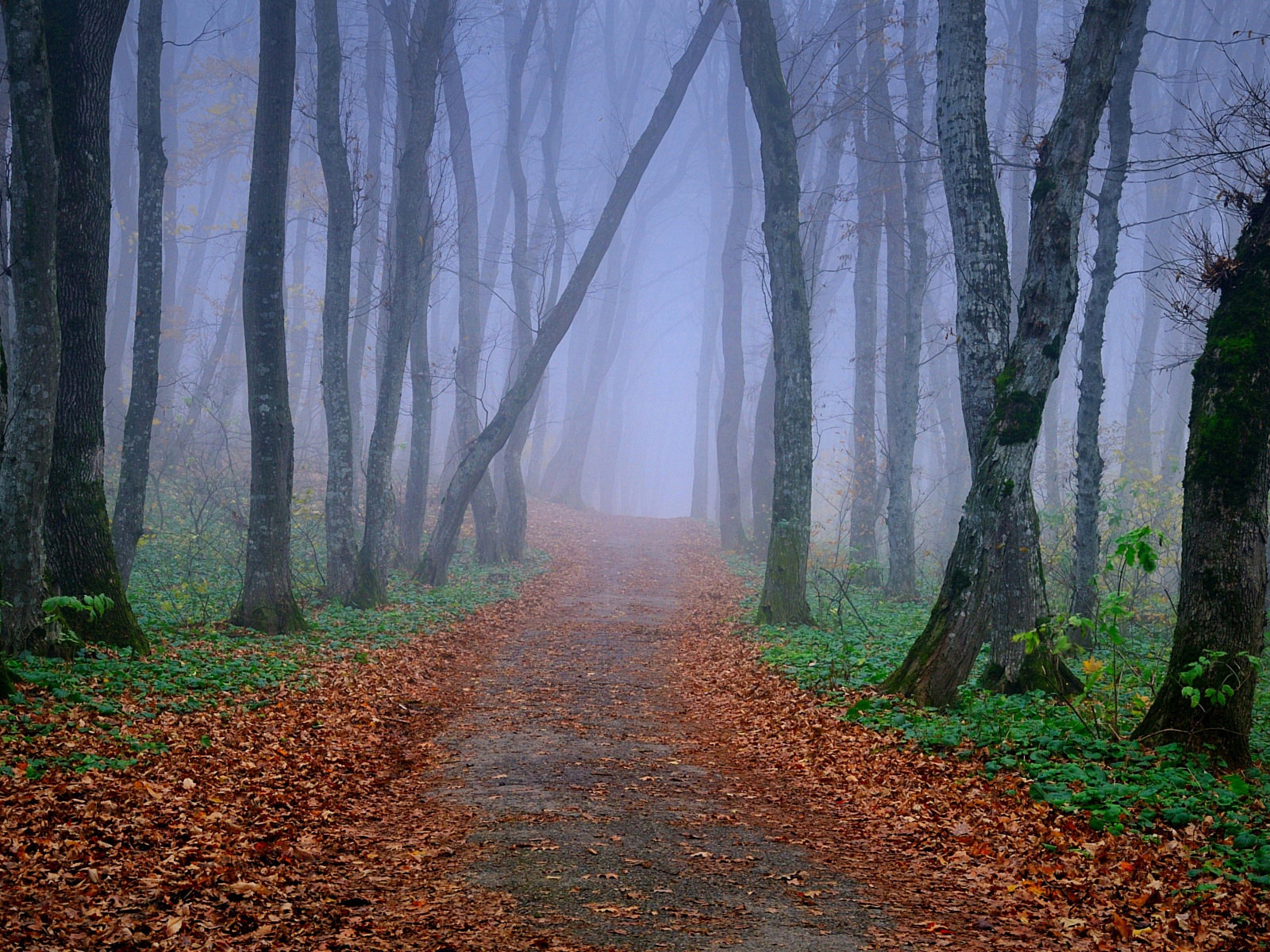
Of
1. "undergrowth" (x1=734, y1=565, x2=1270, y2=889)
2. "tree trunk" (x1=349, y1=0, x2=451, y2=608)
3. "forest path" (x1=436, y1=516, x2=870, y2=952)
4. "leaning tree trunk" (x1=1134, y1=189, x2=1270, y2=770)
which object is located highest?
"tree trunk" (x1=349, y1=0, x2=451, y2=608)

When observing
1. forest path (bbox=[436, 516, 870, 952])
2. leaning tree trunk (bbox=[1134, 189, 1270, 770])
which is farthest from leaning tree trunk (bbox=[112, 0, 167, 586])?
leaning tree trunk (bbox=[1134, 189, 1270, 770])

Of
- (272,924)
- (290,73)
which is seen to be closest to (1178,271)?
(272,924)

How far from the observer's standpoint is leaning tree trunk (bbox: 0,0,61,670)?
6676 mm

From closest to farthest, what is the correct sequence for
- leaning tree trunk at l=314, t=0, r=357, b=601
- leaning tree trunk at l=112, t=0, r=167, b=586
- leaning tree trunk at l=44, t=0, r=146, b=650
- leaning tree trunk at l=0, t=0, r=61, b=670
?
leaning tree trunk at l=0, t=0, r=61, b=670 → leaning tree trunk at l=44, t=0, r=146, b=650 → leaning tree trunk at l=112, t=0, r=167, b=586 → leaning tree trunk at l=314, t=0, r=357, b=601

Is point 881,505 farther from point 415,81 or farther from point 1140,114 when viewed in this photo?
point 1140,114

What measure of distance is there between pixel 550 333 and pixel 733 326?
11.3m

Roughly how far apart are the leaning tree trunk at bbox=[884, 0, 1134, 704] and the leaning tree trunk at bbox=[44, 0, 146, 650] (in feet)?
23.8

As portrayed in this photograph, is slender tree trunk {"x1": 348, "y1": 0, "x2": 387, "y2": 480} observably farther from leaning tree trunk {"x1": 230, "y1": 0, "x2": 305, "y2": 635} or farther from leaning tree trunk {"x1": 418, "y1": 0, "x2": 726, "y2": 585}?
leaning tree trunk {"x1": 230, "y1": 0, "x2": 305, "y2": 635}

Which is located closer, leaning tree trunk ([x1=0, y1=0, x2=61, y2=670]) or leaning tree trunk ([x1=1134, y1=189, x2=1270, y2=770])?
leaning tree trunk ([x1=1134, y1=189, x2=1270, y2=770])

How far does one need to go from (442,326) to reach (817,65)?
1352 inches

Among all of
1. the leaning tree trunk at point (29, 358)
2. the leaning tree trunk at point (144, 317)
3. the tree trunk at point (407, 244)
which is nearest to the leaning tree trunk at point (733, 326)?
the tree trunk at point (407, 244)

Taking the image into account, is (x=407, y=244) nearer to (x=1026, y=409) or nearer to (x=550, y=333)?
(x=550, y=333)

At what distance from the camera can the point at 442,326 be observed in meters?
54.4

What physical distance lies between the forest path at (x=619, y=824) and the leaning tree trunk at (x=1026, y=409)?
238 cm
